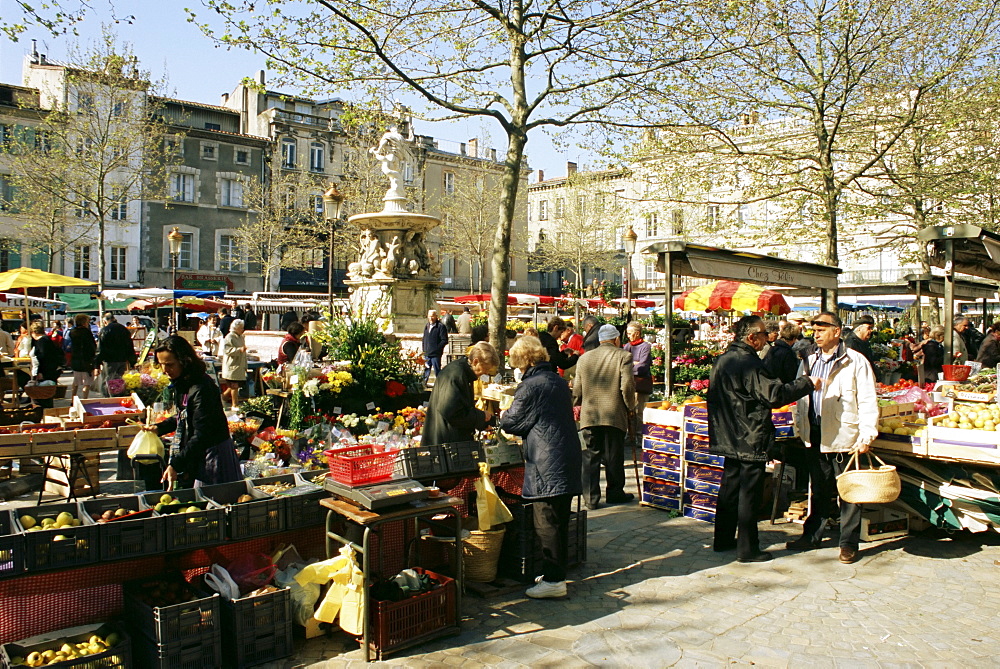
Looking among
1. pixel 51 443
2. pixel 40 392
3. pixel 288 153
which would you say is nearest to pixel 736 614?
pixel 51 443

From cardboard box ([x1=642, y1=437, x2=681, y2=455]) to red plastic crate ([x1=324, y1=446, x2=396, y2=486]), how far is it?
333 cm

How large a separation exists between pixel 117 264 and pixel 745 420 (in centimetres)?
4050

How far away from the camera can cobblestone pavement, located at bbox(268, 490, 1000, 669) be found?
4246 mm

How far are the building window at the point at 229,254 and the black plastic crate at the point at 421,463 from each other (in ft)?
135

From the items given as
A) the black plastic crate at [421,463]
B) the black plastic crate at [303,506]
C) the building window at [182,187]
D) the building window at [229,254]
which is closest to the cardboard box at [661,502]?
the black plastic crate at [421,463]

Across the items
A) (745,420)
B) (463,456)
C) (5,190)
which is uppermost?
(5,190)

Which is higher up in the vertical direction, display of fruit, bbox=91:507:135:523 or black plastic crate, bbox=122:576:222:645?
display of fruit, bbox=91:507:135:523

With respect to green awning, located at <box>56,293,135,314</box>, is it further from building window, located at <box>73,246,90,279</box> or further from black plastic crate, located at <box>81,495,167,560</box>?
black plastic crate, located at <box>81,495,167,560</box>

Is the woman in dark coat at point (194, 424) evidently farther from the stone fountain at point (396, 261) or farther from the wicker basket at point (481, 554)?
the stone fountain at point (396, 261)

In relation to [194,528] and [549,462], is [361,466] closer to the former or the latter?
[194,528]

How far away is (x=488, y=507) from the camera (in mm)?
5293

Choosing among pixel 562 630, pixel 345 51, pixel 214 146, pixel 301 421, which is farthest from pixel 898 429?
pixel 214 146

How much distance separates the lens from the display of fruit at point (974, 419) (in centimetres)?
621

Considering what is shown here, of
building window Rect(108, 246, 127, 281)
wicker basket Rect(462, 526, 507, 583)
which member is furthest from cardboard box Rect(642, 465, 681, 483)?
building window Rect(108, 246, 127, 281)
